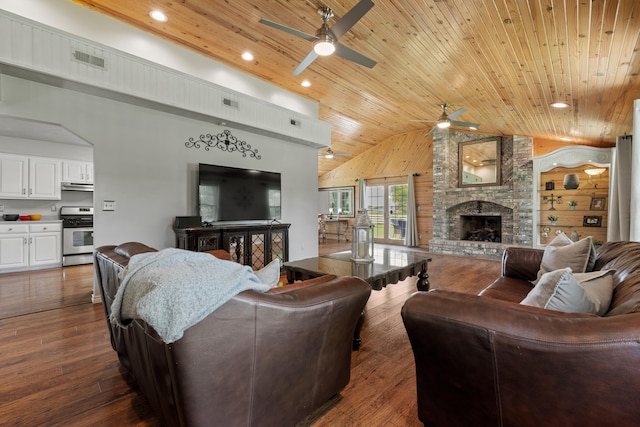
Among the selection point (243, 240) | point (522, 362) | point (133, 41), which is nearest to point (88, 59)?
point (133, 41)

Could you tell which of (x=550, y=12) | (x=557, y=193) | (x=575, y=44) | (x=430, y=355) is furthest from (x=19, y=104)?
(x=557, y=193)

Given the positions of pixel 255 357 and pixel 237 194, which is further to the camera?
pixel 237 194

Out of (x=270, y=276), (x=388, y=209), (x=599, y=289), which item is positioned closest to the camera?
(x=599, y=289)

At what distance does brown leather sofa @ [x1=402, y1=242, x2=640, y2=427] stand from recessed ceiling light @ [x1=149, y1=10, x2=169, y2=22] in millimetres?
3990

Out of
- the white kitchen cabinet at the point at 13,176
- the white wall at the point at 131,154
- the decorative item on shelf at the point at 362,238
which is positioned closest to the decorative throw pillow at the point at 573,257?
the decorative item on shelf at the point at 362,238

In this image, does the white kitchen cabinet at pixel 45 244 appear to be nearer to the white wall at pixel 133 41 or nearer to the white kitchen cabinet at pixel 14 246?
the white kitchen cabinet at pixel 14 246

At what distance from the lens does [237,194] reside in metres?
4.58

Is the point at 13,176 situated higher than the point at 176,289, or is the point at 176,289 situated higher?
the point at 13,176

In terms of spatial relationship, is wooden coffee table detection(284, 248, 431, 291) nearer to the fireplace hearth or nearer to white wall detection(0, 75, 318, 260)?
white wall detection(0, 75, 318, 260)

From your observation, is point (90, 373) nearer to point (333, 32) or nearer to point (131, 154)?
point (131, 154)

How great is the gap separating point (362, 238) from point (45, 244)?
555 centimetres

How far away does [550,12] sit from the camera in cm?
225

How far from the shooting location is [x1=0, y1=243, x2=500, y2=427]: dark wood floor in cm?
151

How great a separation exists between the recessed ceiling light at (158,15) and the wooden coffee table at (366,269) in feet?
10.4
